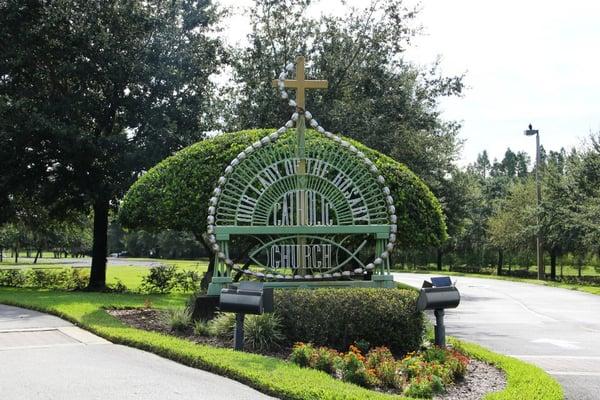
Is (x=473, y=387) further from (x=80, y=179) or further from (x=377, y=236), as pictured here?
(x=80, y=179)

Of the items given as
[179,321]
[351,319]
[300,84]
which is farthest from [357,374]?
[300,84]

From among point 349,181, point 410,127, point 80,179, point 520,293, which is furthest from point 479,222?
point 349,181

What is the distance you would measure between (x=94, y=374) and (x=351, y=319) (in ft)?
11.3

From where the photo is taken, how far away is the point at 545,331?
12852 mm

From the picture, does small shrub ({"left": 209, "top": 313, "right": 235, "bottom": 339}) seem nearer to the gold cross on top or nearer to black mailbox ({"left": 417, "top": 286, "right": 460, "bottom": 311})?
black mailbox ({"left": 417, "top": 286, "right": 460, "bottom": 311})

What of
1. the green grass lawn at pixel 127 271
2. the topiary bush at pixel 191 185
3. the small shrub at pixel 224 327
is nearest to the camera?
the small shrub at pixel 224 327

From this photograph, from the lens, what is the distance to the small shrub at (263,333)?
8.86 meters

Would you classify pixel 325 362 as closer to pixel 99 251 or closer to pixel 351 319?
pixel 351 319

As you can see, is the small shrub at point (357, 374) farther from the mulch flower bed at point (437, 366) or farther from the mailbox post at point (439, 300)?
the mailbox post at point (439, 300)

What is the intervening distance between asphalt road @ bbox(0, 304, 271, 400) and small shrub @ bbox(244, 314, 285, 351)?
4.38 feet

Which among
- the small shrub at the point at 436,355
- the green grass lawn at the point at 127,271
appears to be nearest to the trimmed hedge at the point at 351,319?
the small shrub at the point at 436,355

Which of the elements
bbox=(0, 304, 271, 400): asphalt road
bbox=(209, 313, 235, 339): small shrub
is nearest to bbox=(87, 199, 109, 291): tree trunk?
bbox=(0, 304, 271, 400): asphalt road

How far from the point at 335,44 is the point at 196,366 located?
14.9 meters

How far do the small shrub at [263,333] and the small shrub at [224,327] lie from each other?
60 centimetres
